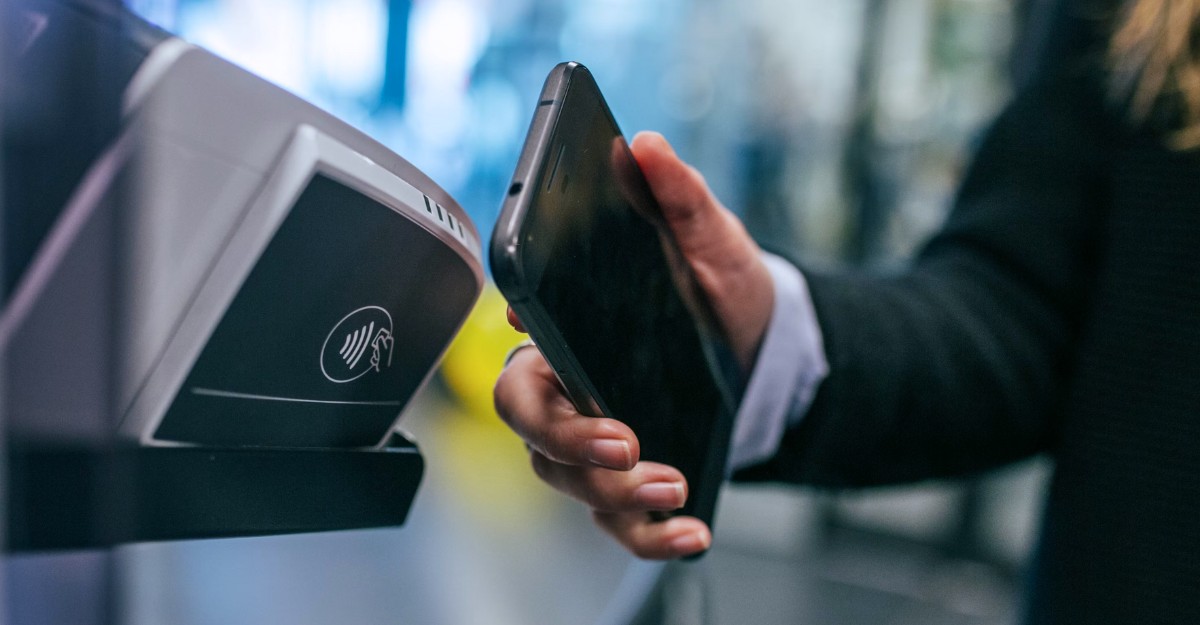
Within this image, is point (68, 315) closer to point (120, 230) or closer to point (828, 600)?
point (120, 230)

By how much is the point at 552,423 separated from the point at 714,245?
16cm

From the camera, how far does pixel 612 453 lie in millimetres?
262

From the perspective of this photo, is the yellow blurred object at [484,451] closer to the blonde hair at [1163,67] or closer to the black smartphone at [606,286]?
the black smartphone at [606,286]

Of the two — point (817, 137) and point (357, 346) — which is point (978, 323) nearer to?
point (357, 346)

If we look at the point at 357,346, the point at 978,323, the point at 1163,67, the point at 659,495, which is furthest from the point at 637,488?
the point at 1163,67

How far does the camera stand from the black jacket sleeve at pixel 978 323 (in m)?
0.51

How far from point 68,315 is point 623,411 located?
0.16m

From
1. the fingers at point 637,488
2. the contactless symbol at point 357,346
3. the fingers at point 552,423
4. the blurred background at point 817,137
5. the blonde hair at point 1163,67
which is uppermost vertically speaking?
the blonde hair at point 1163,67

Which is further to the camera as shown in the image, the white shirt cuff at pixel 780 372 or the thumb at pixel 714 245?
the white shirt cuff at pixel 780 372

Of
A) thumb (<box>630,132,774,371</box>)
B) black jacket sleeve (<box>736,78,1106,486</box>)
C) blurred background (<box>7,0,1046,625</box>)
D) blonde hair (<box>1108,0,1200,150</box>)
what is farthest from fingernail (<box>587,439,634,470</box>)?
blurred background (<box>7,0,1046,625</box>)

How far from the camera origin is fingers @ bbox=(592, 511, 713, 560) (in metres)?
0.34

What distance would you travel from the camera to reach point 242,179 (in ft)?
0.59

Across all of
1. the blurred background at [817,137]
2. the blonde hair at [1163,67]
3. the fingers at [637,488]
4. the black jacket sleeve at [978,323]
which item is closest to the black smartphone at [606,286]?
the fingers at [637,488]

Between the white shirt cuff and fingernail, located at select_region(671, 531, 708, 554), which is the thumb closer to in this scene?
the white shirt cuff
